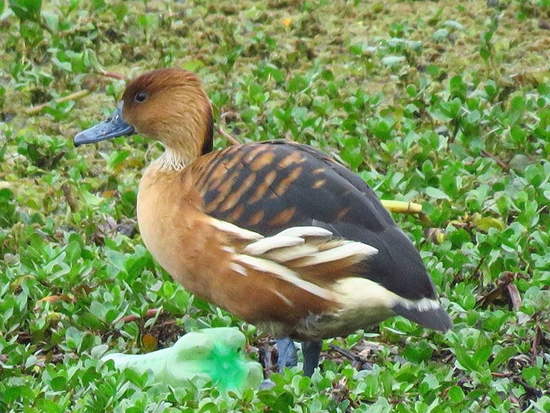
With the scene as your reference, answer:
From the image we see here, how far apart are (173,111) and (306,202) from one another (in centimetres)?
109

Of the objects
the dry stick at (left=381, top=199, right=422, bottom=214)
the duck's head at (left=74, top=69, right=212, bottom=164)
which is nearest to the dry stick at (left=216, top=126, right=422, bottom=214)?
the dry stick at (left=381, top=199, right=422, bottom=214)

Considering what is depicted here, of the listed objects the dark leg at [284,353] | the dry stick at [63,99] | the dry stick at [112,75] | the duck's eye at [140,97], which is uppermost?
the duck's eye at [140,97]

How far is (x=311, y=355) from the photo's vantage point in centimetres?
528

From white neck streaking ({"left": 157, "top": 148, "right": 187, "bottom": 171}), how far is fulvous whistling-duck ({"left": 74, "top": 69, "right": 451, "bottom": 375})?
0.27 metres

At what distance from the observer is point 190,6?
9500 mm

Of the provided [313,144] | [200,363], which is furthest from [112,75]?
[200,363]

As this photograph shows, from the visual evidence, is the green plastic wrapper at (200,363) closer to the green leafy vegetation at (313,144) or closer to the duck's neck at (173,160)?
the green leafy vegetation at (313,144)

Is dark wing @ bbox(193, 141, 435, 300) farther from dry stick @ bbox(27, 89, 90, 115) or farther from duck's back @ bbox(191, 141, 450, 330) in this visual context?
dry stick @ bbox(27, 89, 90, 115)

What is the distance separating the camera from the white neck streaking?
583cm

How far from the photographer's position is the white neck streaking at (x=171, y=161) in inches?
229

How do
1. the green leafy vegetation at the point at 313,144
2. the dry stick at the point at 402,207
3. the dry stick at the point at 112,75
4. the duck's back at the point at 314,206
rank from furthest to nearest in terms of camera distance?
the dry stick at the point at 112,75 → the dry stick at the point at 402,207 → the green leafy vegetation at the point at 313,144 → the duck's back at the point at 314,206

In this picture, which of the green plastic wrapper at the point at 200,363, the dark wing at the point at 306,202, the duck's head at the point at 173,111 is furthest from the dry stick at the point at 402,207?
the green plastic wrapper at the point at 200,363

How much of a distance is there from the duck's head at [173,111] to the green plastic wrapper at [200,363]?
0.97m

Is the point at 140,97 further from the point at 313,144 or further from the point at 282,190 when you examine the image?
the point at 313,144
